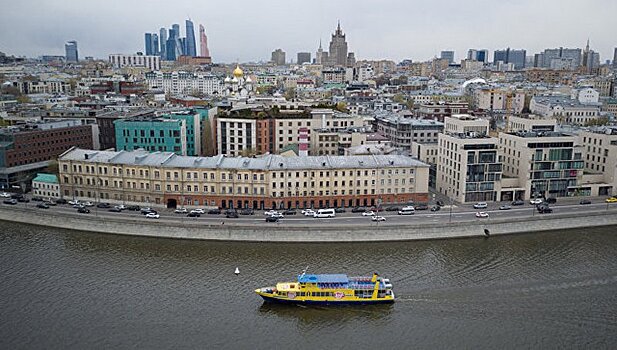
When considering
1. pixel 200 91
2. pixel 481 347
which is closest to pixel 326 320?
pixel 481 347

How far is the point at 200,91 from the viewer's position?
123250mm

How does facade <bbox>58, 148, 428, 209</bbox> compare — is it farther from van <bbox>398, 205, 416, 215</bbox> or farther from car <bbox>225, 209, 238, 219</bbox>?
van <bbox>398, 205, 416, 215</bbox>

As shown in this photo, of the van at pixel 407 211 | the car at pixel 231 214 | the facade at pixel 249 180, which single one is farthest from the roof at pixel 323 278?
the facade at pixel 249 180

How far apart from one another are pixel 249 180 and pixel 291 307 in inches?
570

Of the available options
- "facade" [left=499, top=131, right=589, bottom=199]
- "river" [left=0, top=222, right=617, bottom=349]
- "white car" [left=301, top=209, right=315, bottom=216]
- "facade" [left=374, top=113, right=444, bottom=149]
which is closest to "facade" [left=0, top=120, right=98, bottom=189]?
"river" [left=0, top=222, right=617, bottom=349]

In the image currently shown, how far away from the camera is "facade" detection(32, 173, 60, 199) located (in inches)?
1690

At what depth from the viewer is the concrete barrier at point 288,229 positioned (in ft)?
115

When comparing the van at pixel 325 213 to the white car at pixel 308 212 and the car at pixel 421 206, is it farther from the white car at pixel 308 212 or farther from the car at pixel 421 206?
the car at pixel 421 206

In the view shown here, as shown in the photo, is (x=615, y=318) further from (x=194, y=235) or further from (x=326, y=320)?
(x=194, y=235)

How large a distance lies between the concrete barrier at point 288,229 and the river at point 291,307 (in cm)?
65

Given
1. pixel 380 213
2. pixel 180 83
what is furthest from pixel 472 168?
pixel 180 83

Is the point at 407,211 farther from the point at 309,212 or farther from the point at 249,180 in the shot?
the point at 249,180

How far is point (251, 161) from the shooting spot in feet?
135

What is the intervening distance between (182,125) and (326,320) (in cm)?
3181
